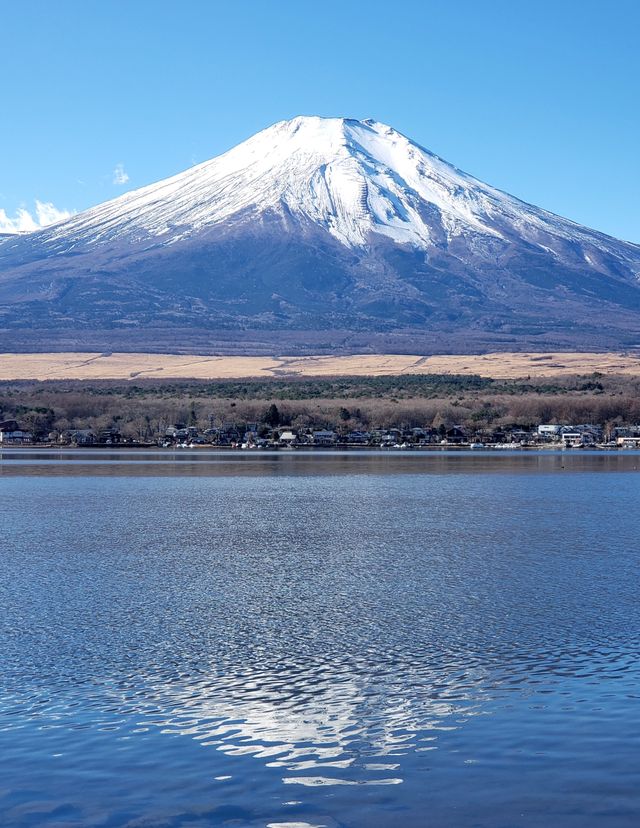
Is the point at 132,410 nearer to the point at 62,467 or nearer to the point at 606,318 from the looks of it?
the point at 62,467

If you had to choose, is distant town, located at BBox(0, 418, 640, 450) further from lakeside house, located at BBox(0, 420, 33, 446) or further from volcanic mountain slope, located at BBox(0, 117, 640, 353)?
volcanic mountain slope, located at BBox(0, 117, 640, 353)

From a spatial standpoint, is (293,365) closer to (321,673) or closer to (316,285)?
(316,285)

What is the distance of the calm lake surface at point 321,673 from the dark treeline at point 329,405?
58040 millimetres

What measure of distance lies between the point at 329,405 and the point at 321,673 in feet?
255

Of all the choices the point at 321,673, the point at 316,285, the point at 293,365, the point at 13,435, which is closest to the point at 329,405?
the point at 13,435

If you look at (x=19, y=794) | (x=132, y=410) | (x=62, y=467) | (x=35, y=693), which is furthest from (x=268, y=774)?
(x=132, y=410)

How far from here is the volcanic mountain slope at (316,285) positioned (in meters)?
154

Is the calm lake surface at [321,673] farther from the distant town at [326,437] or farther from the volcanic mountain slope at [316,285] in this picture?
the volcanic mountain slope at [316,285]

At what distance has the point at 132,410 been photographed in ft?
296

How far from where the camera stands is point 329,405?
9100 cm

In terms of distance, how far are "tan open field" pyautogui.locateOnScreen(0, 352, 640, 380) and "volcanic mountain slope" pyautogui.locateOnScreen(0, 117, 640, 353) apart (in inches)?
350

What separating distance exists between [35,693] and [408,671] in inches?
164

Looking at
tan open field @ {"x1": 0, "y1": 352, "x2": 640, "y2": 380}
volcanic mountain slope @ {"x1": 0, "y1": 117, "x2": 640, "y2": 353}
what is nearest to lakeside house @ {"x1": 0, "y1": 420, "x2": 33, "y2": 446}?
tan open field @ {"x1": 0, "y1": 352, "x2": 640, "y2": 380}

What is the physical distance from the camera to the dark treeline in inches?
3467
